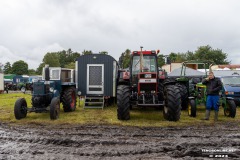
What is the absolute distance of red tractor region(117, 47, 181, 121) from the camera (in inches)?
297

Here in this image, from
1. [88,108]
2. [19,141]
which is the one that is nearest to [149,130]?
[19,141]

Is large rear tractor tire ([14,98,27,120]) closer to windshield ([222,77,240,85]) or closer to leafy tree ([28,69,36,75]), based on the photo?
windshield ([222,77,240,85])

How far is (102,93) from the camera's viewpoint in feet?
39.8

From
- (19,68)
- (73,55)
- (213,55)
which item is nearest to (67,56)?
(73,55)

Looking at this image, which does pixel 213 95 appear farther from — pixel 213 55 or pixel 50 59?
pixel 50 59

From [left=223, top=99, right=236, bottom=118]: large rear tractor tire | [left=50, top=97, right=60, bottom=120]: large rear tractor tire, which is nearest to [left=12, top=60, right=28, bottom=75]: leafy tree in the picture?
[left=50, top=97, right=60, bottom=120]: large rear tractor tire

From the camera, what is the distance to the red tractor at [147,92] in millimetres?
7543

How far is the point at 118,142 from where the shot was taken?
205 inches

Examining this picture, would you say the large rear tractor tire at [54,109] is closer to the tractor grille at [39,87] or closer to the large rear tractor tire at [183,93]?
the tractor grille at [39,87]

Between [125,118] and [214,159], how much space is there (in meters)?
4.04

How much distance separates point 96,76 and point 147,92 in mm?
4538

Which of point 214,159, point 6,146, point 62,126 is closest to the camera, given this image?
point 214,159

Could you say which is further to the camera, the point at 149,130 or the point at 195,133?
the point at 149,130

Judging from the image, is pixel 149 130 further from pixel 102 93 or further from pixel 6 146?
pixel 102 93
